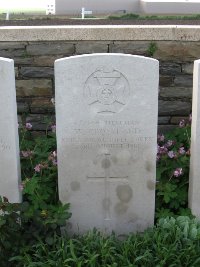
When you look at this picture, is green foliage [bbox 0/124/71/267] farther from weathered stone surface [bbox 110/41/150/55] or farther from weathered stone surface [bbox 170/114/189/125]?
weathered stone surface [bbox 170/114/189/125]

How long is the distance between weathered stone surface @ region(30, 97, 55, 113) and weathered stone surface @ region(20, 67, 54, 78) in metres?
0.21

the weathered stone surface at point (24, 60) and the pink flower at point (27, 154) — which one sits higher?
the weathered stone surface at point (24, 60)

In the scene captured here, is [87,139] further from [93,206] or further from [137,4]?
[137,4]

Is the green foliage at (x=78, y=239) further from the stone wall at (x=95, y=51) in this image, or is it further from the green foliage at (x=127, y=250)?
the stone wall at (x=95, y=51)

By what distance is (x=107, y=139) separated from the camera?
3.13m

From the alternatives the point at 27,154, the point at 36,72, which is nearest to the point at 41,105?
the point at 36,72

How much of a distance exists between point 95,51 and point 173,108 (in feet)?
2.83

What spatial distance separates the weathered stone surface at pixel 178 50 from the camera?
4.11 meters

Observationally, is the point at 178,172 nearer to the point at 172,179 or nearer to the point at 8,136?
the point at 172,179

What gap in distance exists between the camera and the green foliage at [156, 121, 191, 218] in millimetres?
3338

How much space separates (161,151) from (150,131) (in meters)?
0.55

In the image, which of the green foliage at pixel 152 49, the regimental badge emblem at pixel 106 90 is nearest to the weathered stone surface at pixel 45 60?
the green foliage at pixel 152 49

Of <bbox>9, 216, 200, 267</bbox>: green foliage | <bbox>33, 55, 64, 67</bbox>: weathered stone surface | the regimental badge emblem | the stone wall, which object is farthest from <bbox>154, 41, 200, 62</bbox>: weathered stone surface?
<bbox>9, 216, 200, 267</bbox>: green foliage

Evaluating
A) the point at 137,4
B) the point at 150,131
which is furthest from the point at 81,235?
the point at 137,4
